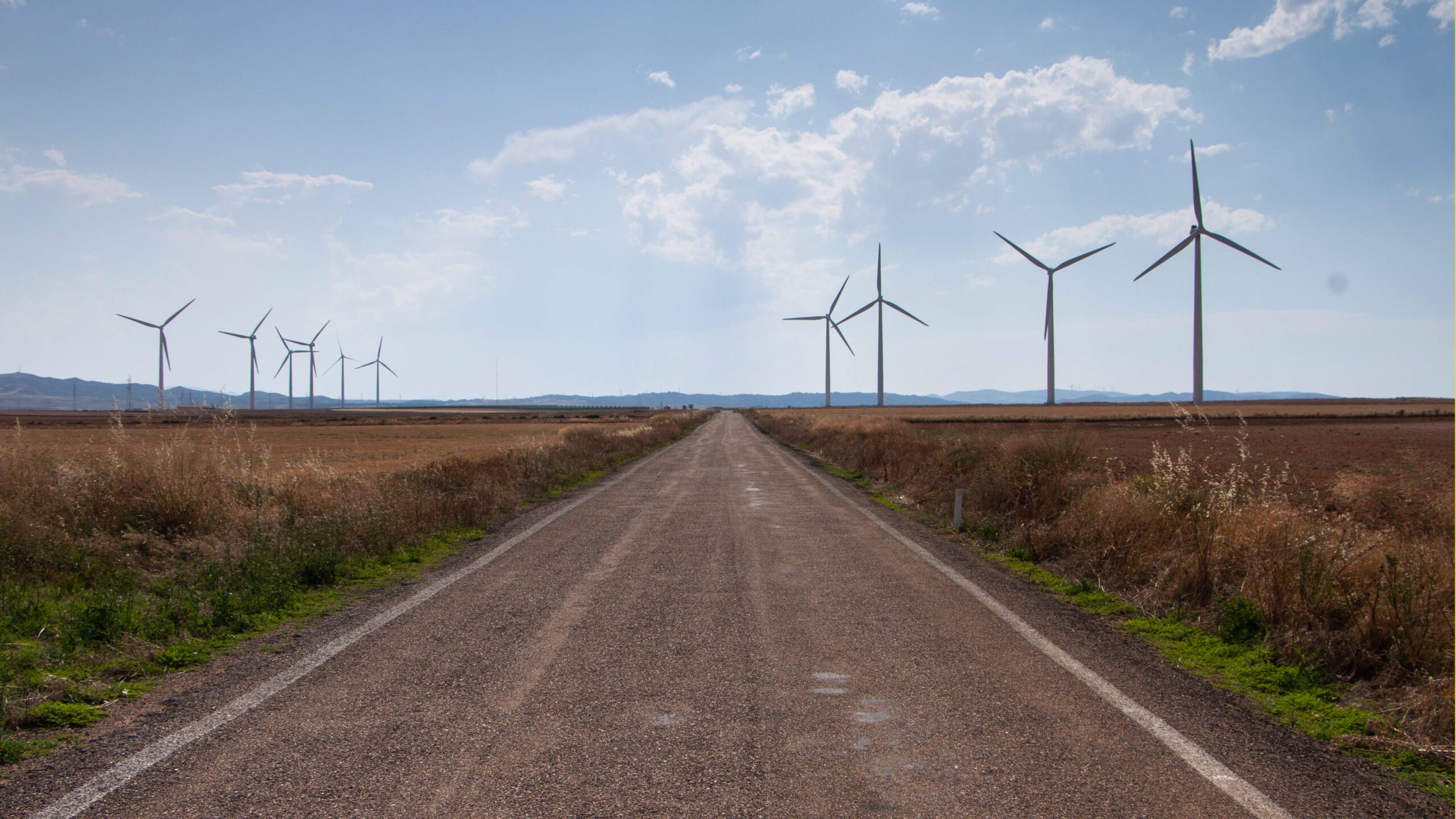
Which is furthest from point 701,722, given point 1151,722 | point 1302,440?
point 1302,440

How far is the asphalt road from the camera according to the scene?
3.74 meters

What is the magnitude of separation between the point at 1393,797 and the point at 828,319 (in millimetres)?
92376

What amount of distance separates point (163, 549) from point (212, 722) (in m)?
6.04

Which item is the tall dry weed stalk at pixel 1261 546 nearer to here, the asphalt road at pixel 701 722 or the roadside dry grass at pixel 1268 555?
the roadside dry grass at pixel 1268 555

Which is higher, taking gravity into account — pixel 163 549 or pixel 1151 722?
pixel 163 549

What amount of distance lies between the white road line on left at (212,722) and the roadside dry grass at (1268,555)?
6323 millimetres

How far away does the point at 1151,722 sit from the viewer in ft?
A: 15.5

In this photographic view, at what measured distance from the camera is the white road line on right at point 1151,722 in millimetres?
3773

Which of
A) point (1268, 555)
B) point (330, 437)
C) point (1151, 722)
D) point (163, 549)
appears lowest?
point (330, 437)

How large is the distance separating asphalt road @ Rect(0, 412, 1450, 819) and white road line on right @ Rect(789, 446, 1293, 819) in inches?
0.8

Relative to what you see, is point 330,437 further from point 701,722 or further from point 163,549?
point 701,722

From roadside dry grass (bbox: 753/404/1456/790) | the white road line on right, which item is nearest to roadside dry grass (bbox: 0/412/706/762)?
the white road line on right

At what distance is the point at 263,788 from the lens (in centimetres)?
381

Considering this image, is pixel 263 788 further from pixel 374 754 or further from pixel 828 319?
pixel 828 319
